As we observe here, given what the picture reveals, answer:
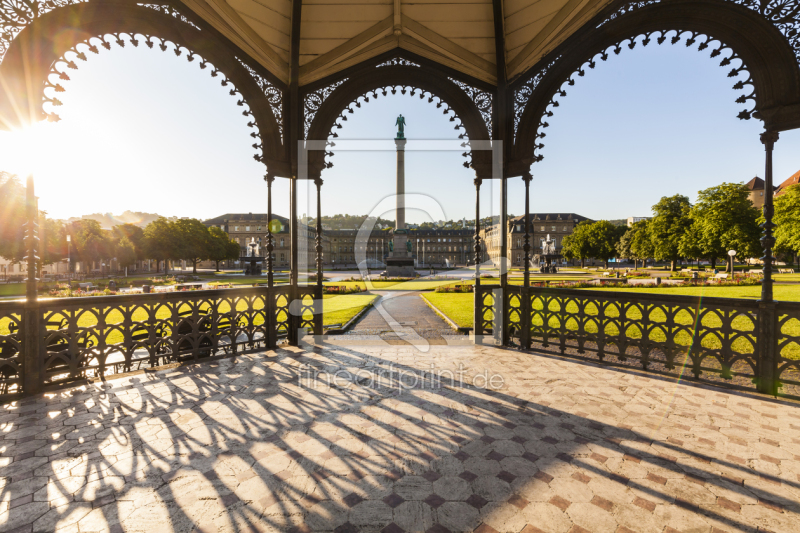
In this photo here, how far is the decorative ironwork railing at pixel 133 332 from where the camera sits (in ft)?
14.9

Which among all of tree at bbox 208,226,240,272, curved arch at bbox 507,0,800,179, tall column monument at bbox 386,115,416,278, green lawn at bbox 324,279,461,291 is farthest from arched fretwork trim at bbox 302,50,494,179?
tree at bbox 208,226,240,272

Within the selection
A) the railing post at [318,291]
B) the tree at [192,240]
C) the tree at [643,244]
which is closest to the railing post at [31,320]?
the railing post at [318,291]

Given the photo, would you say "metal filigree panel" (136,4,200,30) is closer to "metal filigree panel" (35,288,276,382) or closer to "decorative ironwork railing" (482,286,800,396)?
"metal filigree panel" (35,288,276,382)

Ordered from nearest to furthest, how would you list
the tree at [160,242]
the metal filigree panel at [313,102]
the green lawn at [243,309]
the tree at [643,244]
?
the metal filigree panel at [313,102] → the green lawn at [243,309] → the tree at [160,242] → the tree at [643,244]

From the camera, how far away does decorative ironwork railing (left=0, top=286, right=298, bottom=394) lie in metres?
4.54

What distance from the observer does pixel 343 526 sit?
2205 mm

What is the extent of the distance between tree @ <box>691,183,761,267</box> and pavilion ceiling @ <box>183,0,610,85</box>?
34.4 metres

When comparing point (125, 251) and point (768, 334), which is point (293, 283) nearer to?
point (768, 334)

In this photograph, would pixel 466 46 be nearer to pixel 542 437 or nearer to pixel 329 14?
pixel 329 14

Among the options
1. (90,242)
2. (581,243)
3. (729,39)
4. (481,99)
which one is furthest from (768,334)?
(581,243)

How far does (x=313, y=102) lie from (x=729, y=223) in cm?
3899

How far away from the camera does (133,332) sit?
18.1 ft

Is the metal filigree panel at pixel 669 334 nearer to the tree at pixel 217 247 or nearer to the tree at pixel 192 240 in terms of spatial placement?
the tree at pixel 192 240

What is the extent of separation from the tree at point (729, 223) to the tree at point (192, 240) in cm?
5662
